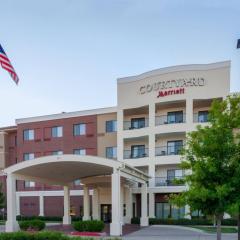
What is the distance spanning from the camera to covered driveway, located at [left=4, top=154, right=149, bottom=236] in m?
27.7

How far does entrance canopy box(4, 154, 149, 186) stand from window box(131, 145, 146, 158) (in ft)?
19.9

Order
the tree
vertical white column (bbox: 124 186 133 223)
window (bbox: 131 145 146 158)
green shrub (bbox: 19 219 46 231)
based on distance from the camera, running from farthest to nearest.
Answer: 1. window (bbox: 131 145 146 158)
2. vertical white column (bbox: 124 186 133 223)
3. green shrub (bbox: 19 219 46 231)
4. the tree

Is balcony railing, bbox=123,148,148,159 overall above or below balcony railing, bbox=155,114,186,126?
below

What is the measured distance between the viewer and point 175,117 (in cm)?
4225

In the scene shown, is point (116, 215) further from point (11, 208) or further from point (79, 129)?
point (79, 129)

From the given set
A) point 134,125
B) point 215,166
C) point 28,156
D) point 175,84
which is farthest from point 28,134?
point 215,166

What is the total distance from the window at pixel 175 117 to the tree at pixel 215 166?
26.6 meters

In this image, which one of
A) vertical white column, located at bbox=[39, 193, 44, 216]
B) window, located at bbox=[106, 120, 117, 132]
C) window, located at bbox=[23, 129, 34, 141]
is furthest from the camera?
window, located at bbox=[23, 129, 34, 141]

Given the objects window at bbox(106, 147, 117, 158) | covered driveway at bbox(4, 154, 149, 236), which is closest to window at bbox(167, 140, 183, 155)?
covered driveway at bbox(4, 154, 149, 236)

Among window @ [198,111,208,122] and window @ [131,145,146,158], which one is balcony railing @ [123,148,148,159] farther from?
window @ [198,111,208,122]

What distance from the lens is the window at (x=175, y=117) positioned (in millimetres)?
42000

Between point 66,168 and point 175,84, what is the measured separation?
50.1 feet

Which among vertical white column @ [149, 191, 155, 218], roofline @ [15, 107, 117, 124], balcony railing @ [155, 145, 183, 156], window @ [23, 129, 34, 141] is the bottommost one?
vertical white column @ [149, 191, 155, 218]

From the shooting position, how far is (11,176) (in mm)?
30688
